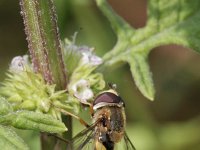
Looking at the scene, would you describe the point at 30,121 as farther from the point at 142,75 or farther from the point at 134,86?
the point at 134,86

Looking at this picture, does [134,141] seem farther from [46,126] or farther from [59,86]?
[46,126]

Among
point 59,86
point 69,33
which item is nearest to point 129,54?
point 59,86

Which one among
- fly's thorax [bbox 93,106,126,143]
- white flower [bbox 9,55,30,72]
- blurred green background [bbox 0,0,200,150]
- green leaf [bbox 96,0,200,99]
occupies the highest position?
blurred green background [bbox 0,0,200,150]

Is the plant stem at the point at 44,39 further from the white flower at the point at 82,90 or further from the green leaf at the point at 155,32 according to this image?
the green leaf at the point at 155,32

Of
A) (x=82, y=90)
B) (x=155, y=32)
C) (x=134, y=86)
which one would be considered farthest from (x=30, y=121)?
(x=134, y=86)

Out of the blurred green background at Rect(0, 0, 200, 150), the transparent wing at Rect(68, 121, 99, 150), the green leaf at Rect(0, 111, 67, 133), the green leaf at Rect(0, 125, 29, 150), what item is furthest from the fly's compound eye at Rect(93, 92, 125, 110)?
the blurred green background at Rect(0, 0, 200, 150)

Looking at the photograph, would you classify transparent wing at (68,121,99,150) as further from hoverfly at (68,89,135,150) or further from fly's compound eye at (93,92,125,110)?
fly's compound eye at (93,92,125,110)
